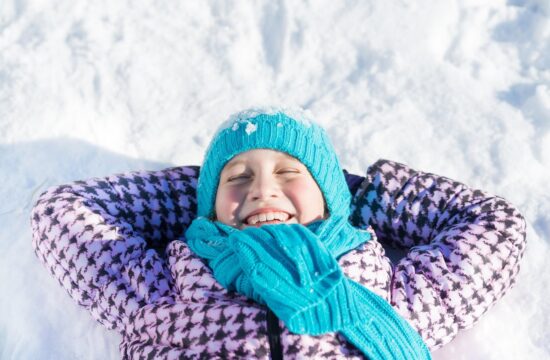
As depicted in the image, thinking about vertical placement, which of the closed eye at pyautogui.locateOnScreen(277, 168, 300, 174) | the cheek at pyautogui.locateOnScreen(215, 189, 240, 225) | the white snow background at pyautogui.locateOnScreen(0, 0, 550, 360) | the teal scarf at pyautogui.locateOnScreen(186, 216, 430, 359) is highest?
the white snow background at pyautogui.locateOnScreen(0, 0, 550, 360)

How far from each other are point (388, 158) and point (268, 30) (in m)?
0.75

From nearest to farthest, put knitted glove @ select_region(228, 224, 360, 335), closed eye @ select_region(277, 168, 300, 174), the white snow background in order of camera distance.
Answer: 1. knitted glove @ select_region(228, 224, 360, 335)
2. closed eye @ select_region(277, 168, 300, 174)
3. the white snow background

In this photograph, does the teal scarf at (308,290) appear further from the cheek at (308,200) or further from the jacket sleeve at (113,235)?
the jacket sleeve at (113,235)

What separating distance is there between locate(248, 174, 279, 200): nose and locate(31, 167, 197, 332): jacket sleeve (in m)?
0.32

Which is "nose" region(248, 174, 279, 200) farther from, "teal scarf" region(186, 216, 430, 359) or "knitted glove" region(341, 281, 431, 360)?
"knitted glove" region(341, 281, 431, 360)

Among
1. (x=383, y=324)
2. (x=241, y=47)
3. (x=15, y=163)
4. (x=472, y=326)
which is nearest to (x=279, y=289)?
(x=383, y=324)

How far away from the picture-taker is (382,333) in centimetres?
150

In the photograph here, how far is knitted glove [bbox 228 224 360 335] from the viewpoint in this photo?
1.43 metres

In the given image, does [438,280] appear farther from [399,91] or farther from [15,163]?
[15,163]

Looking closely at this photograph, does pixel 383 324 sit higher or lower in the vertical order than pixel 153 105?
lower

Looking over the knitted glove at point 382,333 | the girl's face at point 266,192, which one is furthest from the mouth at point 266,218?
the knitted glove at point 382,333

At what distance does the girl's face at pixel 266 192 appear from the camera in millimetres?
1710

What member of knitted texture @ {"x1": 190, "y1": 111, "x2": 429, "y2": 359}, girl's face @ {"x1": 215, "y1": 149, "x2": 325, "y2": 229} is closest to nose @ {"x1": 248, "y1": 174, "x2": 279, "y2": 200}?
girl's face @ {"x1": 215, "y1": 149, "x2": 325, "y2": 229}

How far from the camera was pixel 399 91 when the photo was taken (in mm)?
2465
